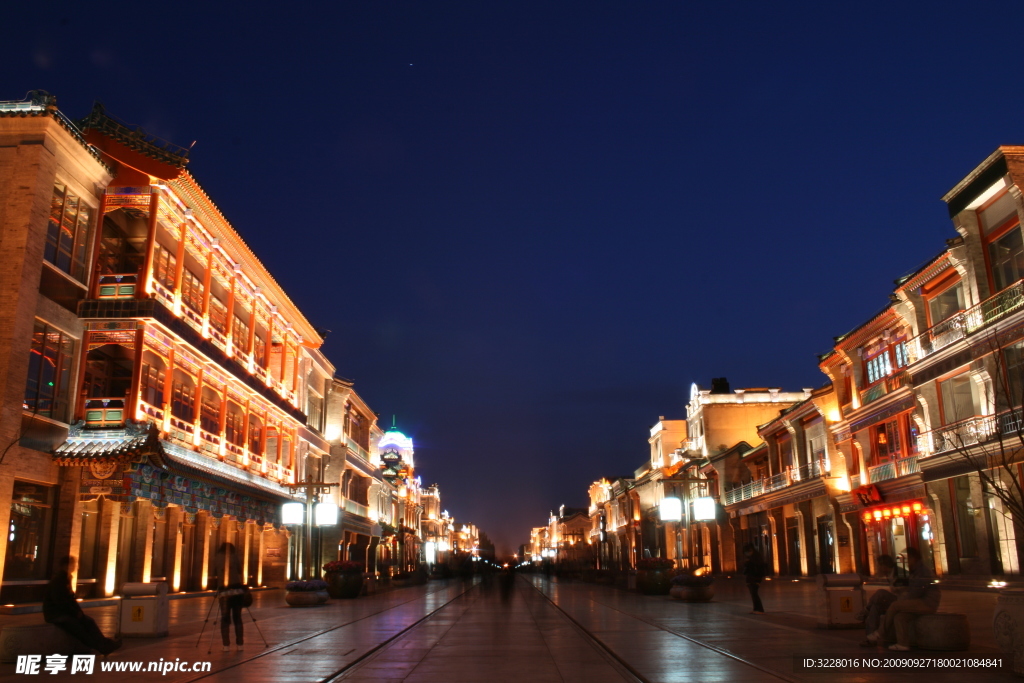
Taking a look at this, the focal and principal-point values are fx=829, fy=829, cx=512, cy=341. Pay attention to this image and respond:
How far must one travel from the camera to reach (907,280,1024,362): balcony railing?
2294cm

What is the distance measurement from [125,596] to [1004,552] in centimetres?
2306

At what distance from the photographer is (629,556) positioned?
8406 centimetres

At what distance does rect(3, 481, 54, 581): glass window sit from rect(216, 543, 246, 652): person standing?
10.3 m

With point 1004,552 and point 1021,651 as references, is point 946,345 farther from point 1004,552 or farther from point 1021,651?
point 1021,651

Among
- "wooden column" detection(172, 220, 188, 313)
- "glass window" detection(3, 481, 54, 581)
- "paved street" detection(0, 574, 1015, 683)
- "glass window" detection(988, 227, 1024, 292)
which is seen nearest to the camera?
"paved street" detection(0, 574, 1015, 683)

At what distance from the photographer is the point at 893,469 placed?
31.1 m

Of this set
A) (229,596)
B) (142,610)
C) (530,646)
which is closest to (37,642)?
(229,596)

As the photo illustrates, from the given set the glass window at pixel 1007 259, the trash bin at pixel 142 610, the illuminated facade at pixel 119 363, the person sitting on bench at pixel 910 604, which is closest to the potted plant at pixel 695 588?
the glass window at pixel 1007 259

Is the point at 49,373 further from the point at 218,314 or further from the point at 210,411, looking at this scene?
the point at 218,314

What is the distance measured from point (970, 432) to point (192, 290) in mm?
27818

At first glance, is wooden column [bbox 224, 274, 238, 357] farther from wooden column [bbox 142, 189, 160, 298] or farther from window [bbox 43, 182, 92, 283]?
window [bbox 43, 182, 92, 283]

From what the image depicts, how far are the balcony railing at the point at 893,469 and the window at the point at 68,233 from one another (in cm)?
2757

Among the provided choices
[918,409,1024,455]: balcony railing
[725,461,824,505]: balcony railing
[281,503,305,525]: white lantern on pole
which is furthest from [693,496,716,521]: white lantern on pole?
[281,503,305,525]: white lantern on pole

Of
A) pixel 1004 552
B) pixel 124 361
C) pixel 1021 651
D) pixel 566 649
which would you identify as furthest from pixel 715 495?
pixel 1021 651
